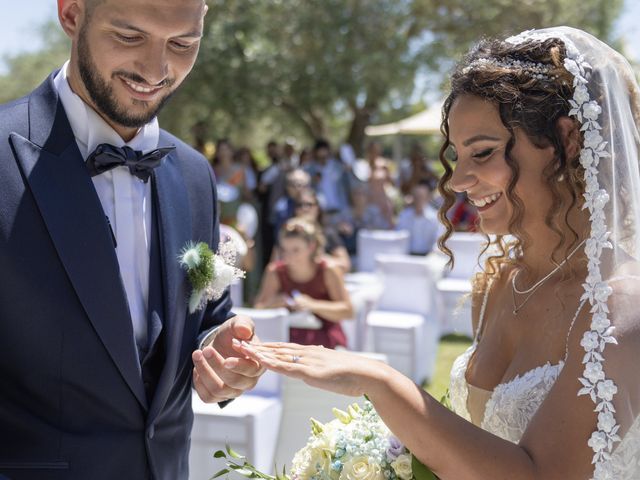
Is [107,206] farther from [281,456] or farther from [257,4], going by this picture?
[257,4]

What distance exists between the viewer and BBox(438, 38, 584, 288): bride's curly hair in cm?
220

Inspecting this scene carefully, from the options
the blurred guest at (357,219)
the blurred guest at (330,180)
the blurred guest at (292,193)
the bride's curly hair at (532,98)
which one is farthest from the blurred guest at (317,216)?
the bride's curly hair at (532,98)

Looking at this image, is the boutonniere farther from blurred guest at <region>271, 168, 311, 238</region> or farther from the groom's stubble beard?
blurred guest at <region>271, 168, 311, 238</region>

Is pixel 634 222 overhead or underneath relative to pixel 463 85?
underneath

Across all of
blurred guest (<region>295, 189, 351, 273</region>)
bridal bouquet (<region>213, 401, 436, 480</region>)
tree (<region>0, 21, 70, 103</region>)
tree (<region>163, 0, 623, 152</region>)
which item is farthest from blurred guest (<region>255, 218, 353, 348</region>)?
tree (<region>0, 21, 70, 103</region>)

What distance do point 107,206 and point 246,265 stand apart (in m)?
6.08

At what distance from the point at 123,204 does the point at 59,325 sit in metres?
0.43

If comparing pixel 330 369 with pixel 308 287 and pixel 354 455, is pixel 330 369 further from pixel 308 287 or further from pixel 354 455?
pixel 308 287

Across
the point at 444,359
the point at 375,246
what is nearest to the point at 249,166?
the point at 375,246

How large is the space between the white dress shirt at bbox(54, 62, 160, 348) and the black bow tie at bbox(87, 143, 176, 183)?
1.7 inches

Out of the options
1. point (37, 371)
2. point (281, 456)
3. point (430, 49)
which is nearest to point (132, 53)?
point (37, 371)

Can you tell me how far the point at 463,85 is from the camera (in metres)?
2.35

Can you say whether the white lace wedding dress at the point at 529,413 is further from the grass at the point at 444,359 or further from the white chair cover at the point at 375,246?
the white chair cover at the point at 375,246

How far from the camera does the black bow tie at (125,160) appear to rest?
229 cm
